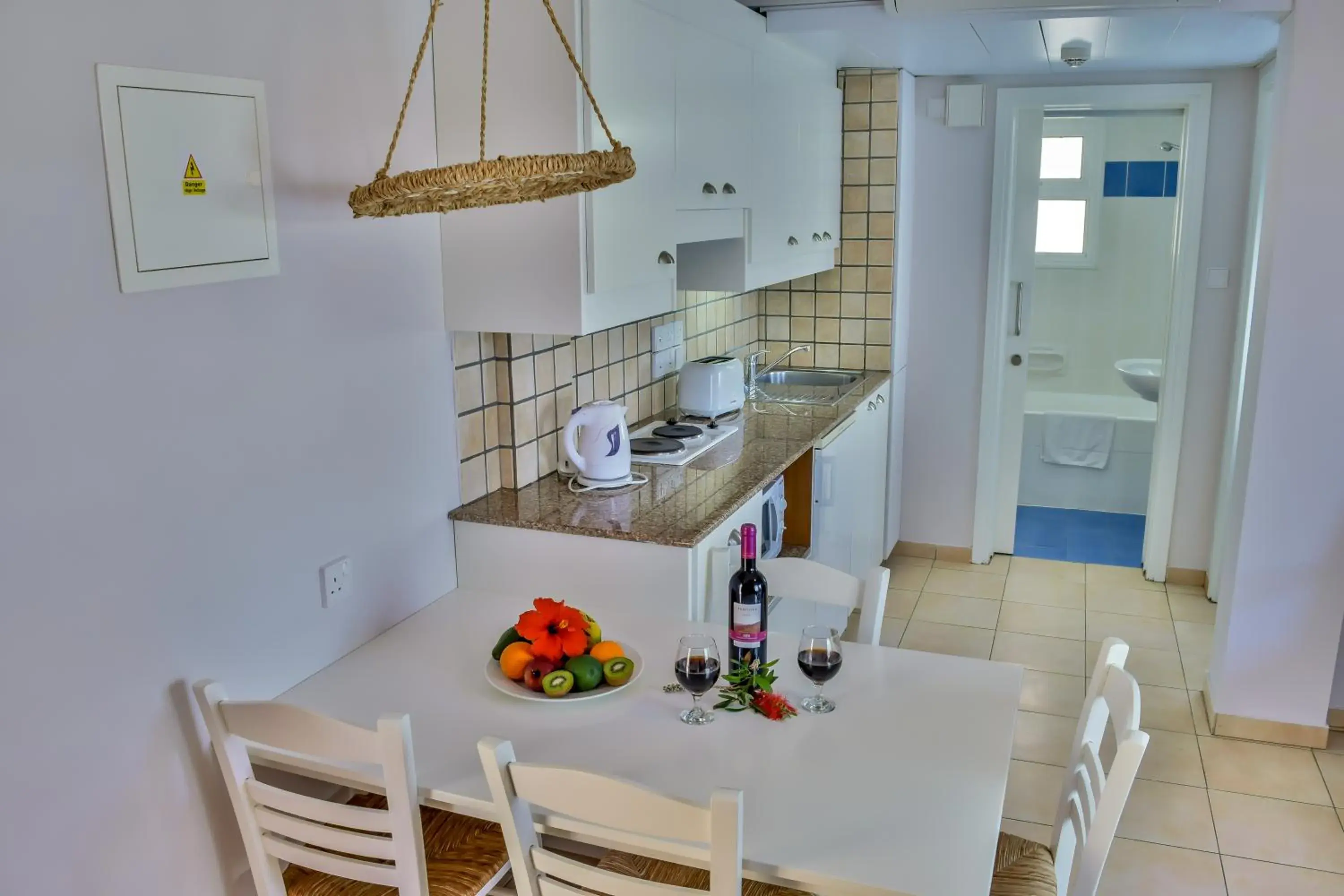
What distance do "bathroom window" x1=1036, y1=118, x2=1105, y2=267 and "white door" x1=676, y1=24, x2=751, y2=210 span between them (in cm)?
220

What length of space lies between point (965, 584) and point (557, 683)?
3251 mm

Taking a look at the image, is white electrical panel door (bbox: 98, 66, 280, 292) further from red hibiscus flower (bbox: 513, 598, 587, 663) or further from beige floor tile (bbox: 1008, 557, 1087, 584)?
beige floor tile (bbox: 1008, 557, 1087, 584)

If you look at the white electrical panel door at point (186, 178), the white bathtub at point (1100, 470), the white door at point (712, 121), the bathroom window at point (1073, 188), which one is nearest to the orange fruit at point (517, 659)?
the white electrical panel door at point (186, 178)

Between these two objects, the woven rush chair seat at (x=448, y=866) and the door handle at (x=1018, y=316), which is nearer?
the woven rush chair seat at (x=448, y=866)

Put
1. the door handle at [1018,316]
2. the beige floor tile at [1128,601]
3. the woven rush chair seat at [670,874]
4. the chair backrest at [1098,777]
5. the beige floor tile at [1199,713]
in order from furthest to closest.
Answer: the door handle at [1018,316]
the beige floor tile at [1128,601]
the beige floor tile at [1199,713]
the woven rush chair seat at [670,874]
the chair backrest at [1098,777]

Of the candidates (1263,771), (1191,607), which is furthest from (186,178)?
(1191,607)

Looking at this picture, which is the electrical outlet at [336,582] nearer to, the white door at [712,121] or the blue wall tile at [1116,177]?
the white door at [712,121]

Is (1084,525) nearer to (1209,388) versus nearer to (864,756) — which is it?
(1209,388)

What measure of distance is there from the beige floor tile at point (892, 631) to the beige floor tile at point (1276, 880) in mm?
1484

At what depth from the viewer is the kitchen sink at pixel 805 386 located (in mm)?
4113

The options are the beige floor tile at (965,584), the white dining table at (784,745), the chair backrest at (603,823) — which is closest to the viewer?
the chair backrest at (603,823)

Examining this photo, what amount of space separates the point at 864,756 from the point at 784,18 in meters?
2.47

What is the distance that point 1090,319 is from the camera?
6.11 m

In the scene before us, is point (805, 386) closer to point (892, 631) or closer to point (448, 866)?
point (892, 631)
